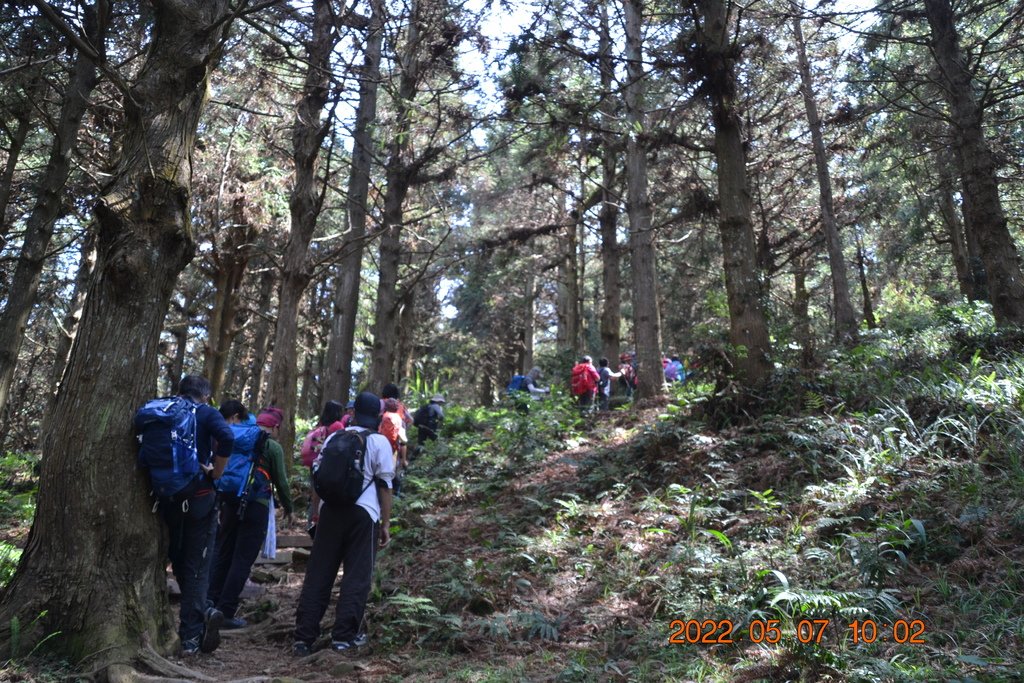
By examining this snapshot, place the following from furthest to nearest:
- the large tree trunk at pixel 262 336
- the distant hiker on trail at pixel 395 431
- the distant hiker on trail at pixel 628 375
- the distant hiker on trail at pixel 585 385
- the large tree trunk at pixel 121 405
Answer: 1. the large tree trunk at pixel 262 336
2. the distant hiker on trail at pixel 628 375
3. the distant hiker on trail at pixel 585 385
4. the distant hiker on trail at pixel 395 431
5. the large tree trunk at pixel 121 405

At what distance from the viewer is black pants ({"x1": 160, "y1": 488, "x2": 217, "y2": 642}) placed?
564 cm

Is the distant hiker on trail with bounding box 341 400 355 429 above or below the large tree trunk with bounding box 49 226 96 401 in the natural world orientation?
below

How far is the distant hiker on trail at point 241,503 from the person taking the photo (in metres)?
6.68

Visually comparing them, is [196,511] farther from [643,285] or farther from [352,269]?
[643,285]

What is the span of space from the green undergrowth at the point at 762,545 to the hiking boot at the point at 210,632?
4.59 ft

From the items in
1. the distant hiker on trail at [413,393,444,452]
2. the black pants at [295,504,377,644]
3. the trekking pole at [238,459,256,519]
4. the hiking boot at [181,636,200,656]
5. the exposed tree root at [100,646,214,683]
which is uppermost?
the distant hiker on trail at [413,393,444,452]

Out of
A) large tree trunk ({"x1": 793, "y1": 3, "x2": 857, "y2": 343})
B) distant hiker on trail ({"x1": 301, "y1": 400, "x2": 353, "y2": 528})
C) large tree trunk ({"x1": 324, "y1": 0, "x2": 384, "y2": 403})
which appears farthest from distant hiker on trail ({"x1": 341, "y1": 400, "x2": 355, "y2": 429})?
large tree trunk ({"x1": 793, "y1": 3, "x2": 857, "y2": 343})

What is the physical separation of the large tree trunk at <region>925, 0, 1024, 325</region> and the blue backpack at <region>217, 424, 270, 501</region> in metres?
9.97

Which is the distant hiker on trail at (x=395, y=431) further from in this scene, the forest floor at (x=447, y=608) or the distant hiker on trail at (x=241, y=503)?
the distant hiker on trail at (x=241, y=503)

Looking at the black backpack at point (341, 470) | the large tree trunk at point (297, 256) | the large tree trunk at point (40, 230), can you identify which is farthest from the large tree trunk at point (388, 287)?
the black backpack at point (341, 470)

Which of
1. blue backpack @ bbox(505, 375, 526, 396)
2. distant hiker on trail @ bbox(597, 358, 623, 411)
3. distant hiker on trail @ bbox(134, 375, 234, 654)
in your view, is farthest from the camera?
blue backpack @ bbox(505, 375, 526, 396)

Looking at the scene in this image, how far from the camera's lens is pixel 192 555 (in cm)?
571

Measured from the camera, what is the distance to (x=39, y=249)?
9375 mm

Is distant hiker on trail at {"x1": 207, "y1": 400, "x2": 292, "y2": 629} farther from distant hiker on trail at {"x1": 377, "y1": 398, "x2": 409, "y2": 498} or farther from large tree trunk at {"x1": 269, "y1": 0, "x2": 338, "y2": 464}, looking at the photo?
large tree trunk at {"x1": 269, "y1": 0, "x2": 338, "y2": 464}
